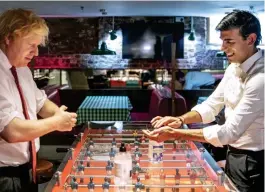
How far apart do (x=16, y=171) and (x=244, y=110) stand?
4.74 feet

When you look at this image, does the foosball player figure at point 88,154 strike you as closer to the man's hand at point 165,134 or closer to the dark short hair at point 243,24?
the man's hand at point 165,134

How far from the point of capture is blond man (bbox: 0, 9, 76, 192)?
2244mm

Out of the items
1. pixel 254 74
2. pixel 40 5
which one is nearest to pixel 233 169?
pixel 254 74

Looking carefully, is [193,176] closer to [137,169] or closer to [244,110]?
[137,169]

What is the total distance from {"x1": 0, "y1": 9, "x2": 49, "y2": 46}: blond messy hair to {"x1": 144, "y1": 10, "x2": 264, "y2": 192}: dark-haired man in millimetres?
1013

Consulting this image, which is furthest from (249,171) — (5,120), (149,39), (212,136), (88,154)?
(149,39)

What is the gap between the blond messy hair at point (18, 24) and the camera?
2.33 meters

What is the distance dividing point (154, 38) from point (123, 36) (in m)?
0.83

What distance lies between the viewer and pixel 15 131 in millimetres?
2176

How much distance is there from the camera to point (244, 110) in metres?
2.38

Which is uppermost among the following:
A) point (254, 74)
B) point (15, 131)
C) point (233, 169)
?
point (254, 74)

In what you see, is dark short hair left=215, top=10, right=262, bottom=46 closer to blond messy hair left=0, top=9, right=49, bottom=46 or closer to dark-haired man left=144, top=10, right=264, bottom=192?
dark-haired man left=144, top=10, right=264, bottom=192

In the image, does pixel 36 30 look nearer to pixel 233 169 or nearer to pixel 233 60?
pixel 233 60

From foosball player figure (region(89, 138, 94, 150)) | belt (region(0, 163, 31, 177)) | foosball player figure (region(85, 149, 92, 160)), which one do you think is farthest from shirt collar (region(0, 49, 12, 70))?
foosball player figure (region(89, 138, 94, 150))
